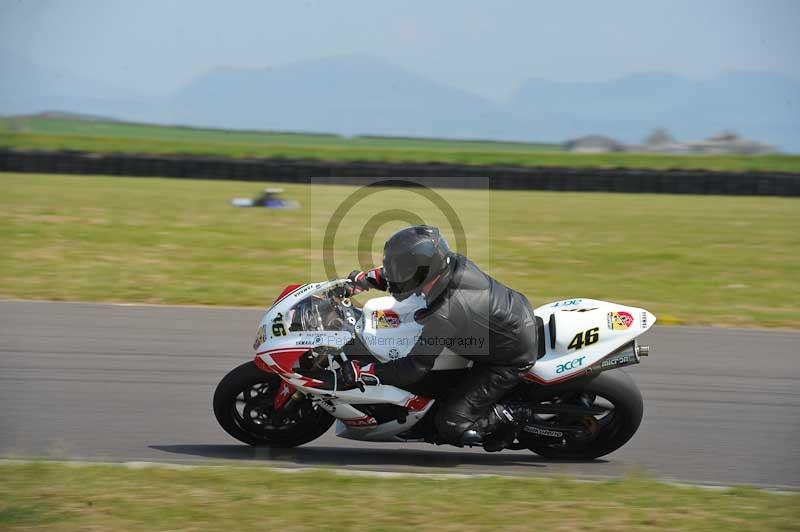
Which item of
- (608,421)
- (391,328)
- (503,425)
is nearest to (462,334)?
(391,328)

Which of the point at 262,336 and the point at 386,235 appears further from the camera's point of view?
the point at 386,235

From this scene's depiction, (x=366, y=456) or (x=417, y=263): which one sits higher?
(x=417, y=263)

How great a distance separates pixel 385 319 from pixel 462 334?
0.50 metres

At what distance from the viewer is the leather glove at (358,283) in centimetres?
570

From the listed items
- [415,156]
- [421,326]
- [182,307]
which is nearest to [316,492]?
[421,326]

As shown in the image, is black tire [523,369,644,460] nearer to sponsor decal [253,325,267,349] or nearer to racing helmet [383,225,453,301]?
racing helmet [383,225,453,301]

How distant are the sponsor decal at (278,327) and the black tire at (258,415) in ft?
0.96

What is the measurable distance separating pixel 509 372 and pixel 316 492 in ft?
4.43

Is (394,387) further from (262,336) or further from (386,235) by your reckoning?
(386,235)

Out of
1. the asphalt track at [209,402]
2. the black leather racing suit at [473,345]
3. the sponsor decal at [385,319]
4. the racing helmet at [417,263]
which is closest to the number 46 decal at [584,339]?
the black leather racing suit at [473,345]

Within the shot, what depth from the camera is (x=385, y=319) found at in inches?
219

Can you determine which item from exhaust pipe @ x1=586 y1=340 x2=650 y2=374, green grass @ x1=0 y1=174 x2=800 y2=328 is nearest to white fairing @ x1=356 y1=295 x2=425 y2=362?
exhaust pipe @ x1=586 y1=340 x2=650 y2=374

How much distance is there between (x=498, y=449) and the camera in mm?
5629

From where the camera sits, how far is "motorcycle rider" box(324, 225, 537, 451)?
525cm
